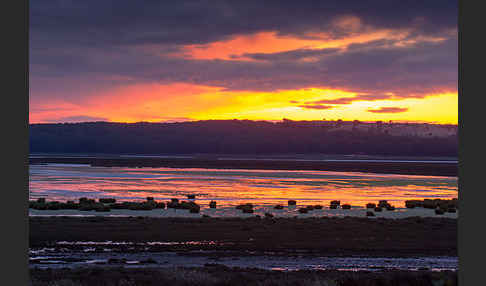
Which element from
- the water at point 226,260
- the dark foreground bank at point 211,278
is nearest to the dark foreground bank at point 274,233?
the water at point 226,260

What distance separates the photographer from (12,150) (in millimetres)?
8883

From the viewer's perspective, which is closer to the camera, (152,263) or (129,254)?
(152,263)

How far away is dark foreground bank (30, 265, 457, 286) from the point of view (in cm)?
1408

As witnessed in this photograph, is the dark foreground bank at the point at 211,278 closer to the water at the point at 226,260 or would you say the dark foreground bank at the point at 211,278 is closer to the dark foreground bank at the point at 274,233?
the water at the point at 226,260

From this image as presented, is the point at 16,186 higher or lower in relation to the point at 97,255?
higher

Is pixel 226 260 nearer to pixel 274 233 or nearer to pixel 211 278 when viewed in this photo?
pixel 211 278

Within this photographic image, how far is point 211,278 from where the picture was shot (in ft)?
50.1

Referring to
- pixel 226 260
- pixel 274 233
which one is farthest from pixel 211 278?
pixel 274 233

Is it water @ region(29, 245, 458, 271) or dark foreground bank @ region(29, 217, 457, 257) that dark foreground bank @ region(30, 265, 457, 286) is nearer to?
water @ region(29, 245, 458, 271)

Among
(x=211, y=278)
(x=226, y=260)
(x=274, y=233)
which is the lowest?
(x=274, y=233)

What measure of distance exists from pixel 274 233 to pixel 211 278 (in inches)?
646
